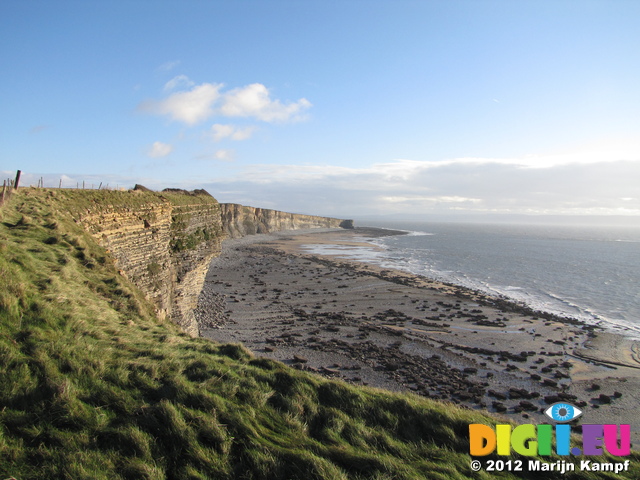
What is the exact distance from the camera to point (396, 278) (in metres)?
43.1

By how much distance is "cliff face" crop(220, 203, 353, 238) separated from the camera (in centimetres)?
8970

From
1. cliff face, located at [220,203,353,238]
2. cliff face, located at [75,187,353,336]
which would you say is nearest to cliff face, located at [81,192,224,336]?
cliff face, located at [75,187,353,336]

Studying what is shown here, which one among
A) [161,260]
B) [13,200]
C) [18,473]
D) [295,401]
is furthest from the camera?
[161,260]

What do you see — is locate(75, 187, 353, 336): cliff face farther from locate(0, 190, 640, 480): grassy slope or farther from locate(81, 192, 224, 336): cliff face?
locate(0, 190, 640, 480): grassy slope

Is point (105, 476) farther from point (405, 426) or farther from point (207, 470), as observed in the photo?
point (405, 426)

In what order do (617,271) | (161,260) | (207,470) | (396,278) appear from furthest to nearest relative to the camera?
(617,271), (396,278), (161,260), (207,470)

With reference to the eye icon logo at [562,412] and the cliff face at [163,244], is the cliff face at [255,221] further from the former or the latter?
the eye icon logo at [562,412]

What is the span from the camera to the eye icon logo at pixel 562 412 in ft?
46.9

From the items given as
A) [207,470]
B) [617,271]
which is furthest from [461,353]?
[617,271]

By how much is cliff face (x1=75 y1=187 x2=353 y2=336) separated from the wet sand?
483 cm

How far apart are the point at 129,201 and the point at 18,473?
1007cm

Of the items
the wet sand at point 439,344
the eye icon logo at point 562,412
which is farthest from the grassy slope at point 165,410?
the wet sand at point 439,344

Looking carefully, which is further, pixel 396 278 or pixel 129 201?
pixel 396 278

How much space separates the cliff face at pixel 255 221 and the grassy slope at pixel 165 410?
59817 millimetres
